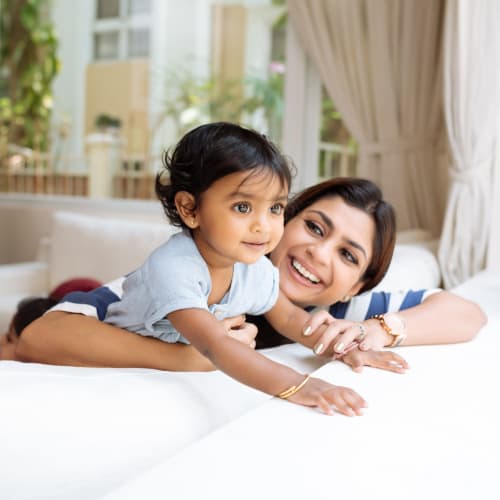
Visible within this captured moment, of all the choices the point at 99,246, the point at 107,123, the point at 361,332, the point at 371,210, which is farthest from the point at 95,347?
the point at 107,123

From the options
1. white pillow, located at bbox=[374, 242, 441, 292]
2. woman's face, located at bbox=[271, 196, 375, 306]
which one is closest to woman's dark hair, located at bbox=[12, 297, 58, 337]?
woman's face, located at bbox=[271, 196, 375, 306]

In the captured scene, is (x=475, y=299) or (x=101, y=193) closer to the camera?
(x=475, y=299)

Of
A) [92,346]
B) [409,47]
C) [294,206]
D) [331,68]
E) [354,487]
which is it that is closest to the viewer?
[354,487]

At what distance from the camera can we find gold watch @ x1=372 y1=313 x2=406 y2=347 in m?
1.29

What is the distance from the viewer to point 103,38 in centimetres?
477

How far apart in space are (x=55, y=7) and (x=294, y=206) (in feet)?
13.3

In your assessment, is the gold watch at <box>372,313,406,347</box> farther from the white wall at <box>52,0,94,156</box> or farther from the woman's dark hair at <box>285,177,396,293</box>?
the white wall at <box>52,0,94,156</box>

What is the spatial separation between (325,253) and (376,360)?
0.48 m

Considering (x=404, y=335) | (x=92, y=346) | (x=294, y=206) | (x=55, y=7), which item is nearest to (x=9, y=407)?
(x=92, y=346)

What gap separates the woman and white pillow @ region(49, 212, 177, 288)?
1.63m

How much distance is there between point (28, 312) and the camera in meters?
2.00

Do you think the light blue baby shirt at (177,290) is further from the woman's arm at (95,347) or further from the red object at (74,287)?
the red object at (74,287)

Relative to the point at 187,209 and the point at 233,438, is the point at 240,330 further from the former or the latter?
the point at 233,438

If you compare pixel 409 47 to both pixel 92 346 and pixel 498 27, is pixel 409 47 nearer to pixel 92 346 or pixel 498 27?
pixel 498 27
